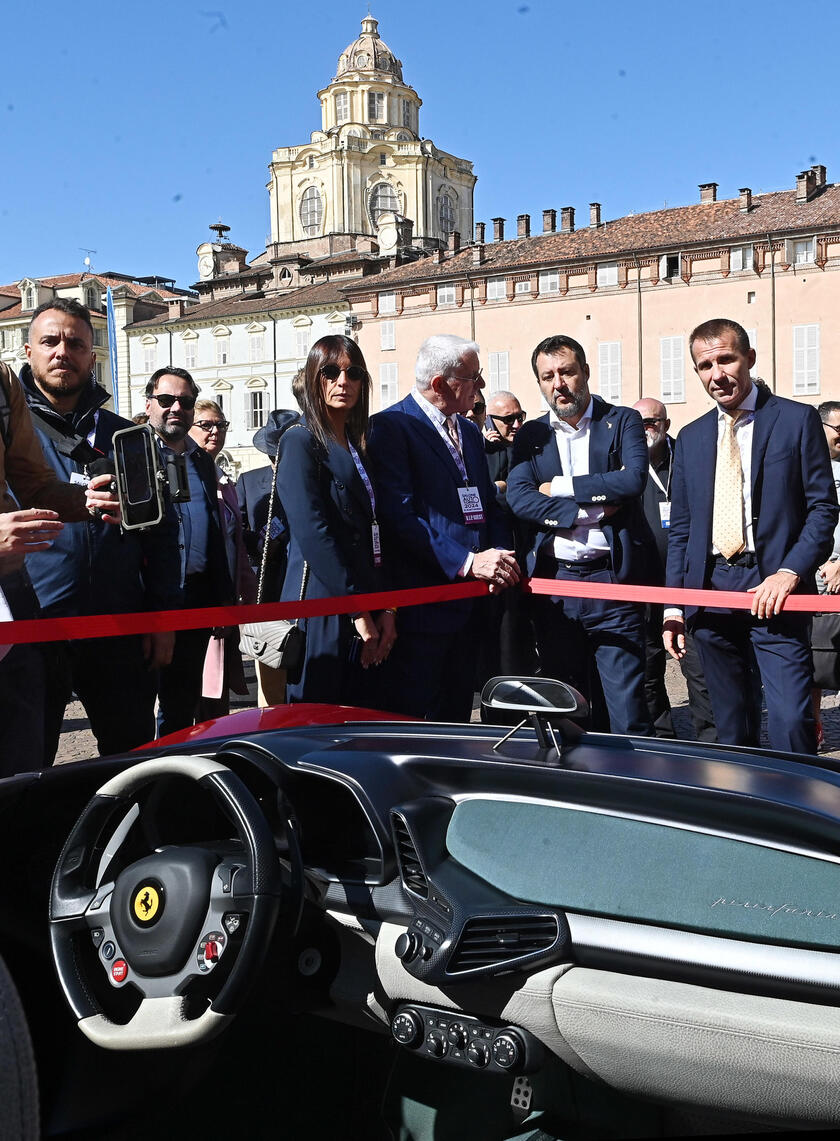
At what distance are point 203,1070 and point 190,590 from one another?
12.1ft

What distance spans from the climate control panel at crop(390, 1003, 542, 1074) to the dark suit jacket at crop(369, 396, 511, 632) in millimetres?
2812

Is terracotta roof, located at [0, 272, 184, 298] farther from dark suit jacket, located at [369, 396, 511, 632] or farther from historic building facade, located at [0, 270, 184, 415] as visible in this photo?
dark suit jacket, located at [369, 396, 511, 632]

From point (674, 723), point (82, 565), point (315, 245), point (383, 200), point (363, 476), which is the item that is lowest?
point (674, 723)

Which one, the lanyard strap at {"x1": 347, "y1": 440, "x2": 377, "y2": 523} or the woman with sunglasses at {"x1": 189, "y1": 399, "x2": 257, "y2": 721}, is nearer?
the lanyard strap at {"x1": 347, "y1": 440, "x2": 377, "y2": 523}

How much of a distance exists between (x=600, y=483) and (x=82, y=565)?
2.12m

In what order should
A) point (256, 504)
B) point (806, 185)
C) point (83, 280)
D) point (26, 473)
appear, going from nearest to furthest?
point (26, 473), point (256, 504), point (806, 185), point (83, 280)

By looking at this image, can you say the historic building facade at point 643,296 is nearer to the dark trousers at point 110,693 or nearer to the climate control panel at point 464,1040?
the dark trousers at point 110,693

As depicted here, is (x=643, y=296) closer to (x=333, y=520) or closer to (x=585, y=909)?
(x=333, y=520)

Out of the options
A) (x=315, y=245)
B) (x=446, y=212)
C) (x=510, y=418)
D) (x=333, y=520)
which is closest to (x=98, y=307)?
(x=315, y=245)

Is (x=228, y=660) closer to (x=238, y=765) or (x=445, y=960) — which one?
(x=238, y=765)

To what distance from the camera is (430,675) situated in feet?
16.2

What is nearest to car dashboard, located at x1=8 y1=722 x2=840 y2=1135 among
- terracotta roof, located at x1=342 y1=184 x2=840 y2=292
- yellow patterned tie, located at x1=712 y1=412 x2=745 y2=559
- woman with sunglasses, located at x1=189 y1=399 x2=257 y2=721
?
yellow patterned tie, located at x1=712 y1=412 x2=745 y2=559

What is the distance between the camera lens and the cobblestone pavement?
691 centimetres

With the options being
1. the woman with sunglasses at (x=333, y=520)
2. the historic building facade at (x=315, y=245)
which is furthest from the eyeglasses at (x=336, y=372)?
the historic building facade at (x=315, y=245)
